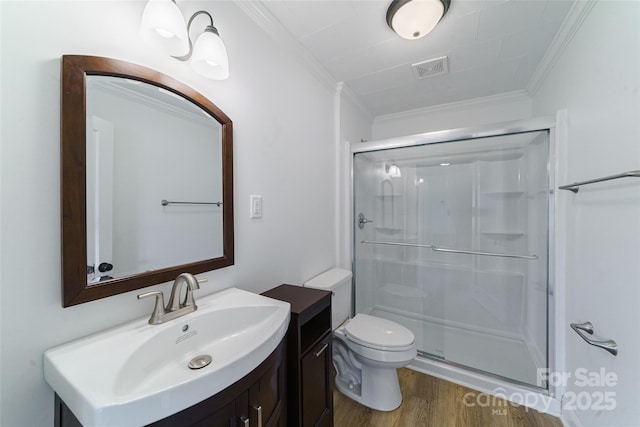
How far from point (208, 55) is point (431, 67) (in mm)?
1737

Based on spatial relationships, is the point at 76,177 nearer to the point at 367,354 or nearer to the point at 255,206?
the point at 255,206

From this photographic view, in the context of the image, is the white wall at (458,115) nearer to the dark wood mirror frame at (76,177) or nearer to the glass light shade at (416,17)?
the glass light shade at (416,17)

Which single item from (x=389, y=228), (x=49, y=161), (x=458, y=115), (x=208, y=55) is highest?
(x=458, y=115)

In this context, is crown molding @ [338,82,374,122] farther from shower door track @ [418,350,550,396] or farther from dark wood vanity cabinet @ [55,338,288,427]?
shower door track @ [418,350,550,396]

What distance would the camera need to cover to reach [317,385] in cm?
122

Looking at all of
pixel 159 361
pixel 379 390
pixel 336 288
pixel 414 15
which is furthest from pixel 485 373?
pixel 414 15

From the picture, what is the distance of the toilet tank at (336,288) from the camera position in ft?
5.59

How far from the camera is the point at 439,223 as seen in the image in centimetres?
235

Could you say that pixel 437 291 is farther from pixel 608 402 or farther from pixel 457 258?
pixel 608 402

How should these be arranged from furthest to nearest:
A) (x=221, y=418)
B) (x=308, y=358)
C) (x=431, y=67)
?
(x=431, y=67), (x=308, y=358), (x=221, y=418)

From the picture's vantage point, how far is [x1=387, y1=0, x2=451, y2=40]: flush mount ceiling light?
1.27 meters

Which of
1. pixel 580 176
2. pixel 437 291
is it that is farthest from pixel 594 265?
pixel 437 291

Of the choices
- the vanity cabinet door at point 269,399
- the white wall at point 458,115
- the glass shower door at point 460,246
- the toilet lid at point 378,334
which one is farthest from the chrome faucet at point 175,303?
the white wall at point 458,115

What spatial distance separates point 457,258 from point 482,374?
953 mm
